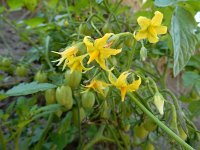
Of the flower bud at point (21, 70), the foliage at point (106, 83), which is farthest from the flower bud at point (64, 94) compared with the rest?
the flower bud at point (21, 70)

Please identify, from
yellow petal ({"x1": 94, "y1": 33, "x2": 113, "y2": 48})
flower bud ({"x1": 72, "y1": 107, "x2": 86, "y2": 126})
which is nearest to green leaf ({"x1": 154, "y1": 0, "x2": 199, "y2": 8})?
yellow petal ({"x1": 94, "y1": 33, "x2": 113, "y2": 48})

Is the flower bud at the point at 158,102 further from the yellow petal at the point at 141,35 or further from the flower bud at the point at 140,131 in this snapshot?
the flower bud at the point at 140,131

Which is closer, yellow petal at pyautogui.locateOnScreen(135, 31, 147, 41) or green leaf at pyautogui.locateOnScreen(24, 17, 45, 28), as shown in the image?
yellow petal at pyautogui.locateOnScreen(135, 31, 147, 41)

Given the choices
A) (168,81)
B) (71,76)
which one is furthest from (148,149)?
(168,81)

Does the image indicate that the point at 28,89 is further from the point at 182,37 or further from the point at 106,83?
the point at 182,37

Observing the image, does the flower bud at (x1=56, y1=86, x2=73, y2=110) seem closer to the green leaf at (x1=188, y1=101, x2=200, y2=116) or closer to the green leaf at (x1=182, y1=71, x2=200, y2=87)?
the green leaf at (x1=188, y1=101, x2=200, y2=116)

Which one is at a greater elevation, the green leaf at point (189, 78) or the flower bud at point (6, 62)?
the flower bud at point (6, 62)

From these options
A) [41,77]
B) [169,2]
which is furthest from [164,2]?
[41,77]

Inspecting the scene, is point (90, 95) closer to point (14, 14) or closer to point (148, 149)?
point (148, 149)
